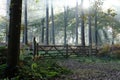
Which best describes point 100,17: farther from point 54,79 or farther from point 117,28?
point 54,79

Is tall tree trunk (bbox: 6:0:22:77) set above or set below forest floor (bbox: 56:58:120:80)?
above

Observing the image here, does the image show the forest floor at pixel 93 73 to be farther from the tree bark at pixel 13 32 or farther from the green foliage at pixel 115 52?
the green foliage at pixel 115 52

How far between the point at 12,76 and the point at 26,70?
698 mm

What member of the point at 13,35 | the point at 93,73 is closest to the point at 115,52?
the point at 93,73

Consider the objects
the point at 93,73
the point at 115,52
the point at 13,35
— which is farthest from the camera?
the point at 115,52

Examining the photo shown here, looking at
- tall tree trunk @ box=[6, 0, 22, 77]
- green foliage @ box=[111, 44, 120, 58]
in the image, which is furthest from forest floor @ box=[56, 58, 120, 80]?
green foliage @ box=[111, 44, 120, 58]

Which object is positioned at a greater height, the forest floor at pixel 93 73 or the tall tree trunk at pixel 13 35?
the tall tree trunk at pixel 13 35

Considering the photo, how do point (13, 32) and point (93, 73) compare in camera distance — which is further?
point (93, 73)

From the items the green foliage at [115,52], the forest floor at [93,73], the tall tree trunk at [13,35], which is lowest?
the forest floor at [93,73]

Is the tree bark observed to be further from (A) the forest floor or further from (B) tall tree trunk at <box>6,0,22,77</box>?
(A) the forest floor

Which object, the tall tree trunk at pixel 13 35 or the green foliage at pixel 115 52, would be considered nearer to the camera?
the tall tree trunk at pixel 13 35

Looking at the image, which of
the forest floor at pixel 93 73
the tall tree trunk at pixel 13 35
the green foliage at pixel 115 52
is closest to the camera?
→ the tall tree trunk at pixel 13 35

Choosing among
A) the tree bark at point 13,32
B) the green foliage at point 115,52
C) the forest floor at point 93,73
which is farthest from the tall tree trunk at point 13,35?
the green foliage at point 115,52

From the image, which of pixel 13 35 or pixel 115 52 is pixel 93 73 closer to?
pixel 13 35
